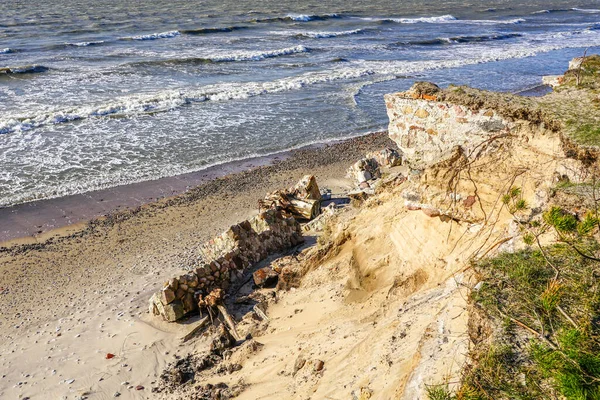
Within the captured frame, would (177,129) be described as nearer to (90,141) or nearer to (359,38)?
(90,141)

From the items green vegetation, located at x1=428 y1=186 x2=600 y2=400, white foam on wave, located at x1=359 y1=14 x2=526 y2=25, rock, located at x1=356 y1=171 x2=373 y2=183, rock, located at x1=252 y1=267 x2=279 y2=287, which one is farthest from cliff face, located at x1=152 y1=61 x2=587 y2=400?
white foam on wave, located at x1=359 y1=14 x2=526 y2=25

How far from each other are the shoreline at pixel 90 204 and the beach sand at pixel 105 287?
17 centimetres

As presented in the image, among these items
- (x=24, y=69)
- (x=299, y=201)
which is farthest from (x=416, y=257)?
(x=24, y=69)

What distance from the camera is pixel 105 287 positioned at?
11453 millimetres

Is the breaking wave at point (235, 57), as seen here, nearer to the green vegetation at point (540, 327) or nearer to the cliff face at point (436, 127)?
the cliff face at point (436, 127)

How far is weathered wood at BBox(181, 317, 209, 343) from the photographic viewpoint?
9.43 m

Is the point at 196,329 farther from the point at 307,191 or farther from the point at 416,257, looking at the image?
the point at 307,191

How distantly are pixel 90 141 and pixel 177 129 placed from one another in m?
3.43

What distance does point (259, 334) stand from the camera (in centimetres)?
880

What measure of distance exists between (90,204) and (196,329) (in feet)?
25.2

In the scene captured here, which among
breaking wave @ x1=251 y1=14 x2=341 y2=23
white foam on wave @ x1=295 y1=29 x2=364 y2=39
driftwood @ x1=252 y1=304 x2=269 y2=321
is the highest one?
breaking wave @ x1=251 y1=14 x2=341 y2=23

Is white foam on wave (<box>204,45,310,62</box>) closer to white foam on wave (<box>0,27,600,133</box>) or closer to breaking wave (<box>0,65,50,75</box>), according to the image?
white foam on wave (<box>0,27,600,133</box>)

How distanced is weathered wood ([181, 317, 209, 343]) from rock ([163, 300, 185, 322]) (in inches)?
15.4

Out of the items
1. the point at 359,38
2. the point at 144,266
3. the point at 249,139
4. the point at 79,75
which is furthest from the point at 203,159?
the point at 359,38
